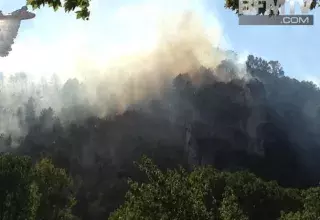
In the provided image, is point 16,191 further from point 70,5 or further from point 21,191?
point 70,5

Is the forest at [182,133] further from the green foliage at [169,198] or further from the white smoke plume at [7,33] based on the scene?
the green foliage at [169,198]

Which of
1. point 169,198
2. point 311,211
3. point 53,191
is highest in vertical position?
point 169,198

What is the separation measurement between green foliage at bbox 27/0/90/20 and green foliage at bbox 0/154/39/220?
149 feet

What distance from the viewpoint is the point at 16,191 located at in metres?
52.8

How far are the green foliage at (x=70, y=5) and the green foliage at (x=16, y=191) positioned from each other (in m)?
45.3

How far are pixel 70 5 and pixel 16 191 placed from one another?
4619 cm

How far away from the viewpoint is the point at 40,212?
60.9 meters

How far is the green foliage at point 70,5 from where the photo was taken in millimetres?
9797

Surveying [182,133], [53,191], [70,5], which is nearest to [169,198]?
[70,5]

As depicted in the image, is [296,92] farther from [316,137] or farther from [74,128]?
[74,128]

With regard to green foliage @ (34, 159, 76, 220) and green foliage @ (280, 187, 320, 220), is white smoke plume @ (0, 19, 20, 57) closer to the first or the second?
green foliage @ (34, 159, 76, 220)

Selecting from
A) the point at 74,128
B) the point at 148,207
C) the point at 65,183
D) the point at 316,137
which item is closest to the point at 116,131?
the point at 74,128

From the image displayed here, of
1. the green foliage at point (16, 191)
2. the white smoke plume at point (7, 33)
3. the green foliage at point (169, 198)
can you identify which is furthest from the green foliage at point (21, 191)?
the white smoke plume at point (7, 33)

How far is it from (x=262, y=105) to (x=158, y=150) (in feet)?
126
